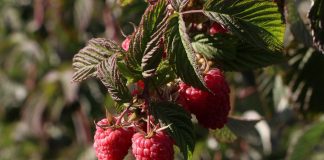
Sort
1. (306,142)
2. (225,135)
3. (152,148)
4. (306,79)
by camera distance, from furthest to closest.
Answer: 1. (306,142)
2. (306,79)
3. (225,135)
4. (152,148)

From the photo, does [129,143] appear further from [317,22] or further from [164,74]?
[317,22]

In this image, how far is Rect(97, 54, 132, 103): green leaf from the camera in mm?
1210

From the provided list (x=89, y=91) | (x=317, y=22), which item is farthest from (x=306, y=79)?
(x=89, y=91)

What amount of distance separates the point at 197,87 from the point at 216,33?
0.45 ft

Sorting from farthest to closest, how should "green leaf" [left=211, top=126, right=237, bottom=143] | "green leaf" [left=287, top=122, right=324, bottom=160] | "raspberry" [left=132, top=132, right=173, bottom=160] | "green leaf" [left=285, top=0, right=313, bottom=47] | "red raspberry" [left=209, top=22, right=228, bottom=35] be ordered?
1. "green leaf" [left=287, top=122, right=324, bottom=160]
2. "green leaf" [left=211, top=126, right=237, bottom=143]
3. "green leaf" [left=285, top=0, right=313, bottom=47]
4. "red raspberry" [left=209, top=22, right=228, bottom=35]
5. "raspberry" [left=132, top=132, right=173, bottom=160]

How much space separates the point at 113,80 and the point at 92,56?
109 mm

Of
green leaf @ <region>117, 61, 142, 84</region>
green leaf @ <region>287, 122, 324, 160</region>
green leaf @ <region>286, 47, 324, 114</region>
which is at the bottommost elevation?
green leaf @ <region>287, 122, 324, 160</region>

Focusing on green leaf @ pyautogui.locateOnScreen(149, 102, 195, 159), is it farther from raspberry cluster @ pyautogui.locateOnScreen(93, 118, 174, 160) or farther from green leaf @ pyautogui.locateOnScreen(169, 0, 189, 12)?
green leaf @ pyautogui.locateOnScreen(169, 0, 189, 12)

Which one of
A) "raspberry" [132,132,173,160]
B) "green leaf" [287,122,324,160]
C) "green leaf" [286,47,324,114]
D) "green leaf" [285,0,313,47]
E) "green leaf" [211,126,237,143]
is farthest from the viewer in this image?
"green leaf" [287,122,324,160]

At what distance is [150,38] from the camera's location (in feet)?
3.96

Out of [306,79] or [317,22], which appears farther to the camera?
[306,79]

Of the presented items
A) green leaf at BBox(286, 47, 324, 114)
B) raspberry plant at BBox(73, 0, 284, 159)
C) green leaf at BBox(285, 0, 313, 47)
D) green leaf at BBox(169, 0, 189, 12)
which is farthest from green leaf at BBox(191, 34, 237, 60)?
green leaf at BBox(286, 47, 324, 114)

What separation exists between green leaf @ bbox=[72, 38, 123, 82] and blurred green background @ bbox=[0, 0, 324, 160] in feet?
0.29

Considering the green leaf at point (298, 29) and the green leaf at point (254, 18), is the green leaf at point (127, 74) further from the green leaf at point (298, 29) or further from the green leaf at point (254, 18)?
the green leaf at point (298, 29)
